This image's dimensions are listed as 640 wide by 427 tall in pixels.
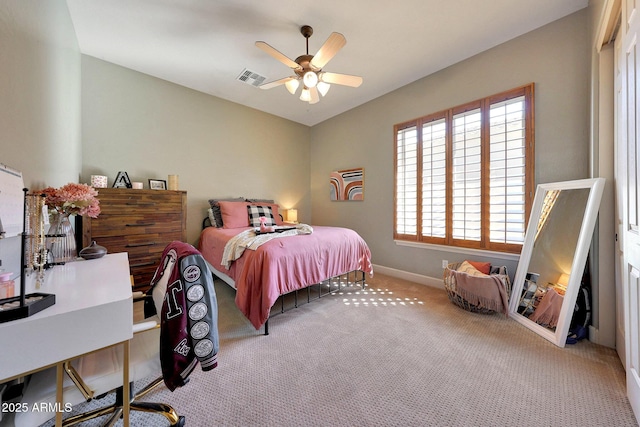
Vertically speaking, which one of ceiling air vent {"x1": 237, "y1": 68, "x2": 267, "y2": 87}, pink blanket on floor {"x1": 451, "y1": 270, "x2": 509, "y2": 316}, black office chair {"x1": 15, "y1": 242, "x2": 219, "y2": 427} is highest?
ceiling air vent {"x1": 237, "y1": 68, "x2": 267, "y2": 87}

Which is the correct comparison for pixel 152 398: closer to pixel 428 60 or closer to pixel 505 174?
pixel 505 174

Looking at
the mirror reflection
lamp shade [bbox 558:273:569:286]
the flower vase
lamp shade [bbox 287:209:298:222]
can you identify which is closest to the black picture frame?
the flower vase

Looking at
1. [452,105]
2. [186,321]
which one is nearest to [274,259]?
[186,321]

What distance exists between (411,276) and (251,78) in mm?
3574

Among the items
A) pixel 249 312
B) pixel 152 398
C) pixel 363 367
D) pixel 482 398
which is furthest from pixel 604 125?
pixel 152 398

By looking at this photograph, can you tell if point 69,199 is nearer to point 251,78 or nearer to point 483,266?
point 251,78

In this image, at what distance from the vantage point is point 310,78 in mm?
2383

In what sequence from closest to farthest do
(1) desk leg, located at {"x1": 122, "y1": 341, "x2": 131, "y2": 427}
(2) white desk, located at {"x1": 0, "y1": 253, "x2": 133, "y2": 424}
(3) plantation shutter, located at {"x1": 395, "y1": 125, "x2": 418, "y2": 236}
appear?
(2) white desk, located at {"x1": 0, "y1": 253, "x2": 133, "y2": 424} → (1) desk leg, located at {"x1": 122, "y1": 341, "x2": 131, "y2": 427} → (3) plantation shutter, located at {"x1": 395, "y1": 125, "x2": 418, "y2": 236}

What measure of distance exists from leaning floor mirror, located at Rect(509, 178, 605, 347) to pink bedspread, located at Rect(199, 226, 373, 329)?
1621 mm

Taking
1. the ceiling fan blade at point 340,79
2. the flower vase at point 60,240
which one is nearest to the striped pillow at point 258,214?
the ceiling fan blade at point 340,79

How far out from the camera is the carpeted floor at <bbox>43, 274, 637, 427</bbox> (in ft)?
4.13

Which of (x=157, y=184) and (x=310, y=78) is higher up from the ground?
(x=310, y=78)

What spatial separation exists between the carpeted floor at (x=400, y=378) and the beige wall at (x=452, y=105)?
1.13 m

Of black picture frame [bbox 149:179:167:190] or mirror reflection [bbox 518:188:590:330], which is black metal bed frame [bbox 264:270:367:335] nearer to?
mirror reflection [bbox 518:188:590:330]
